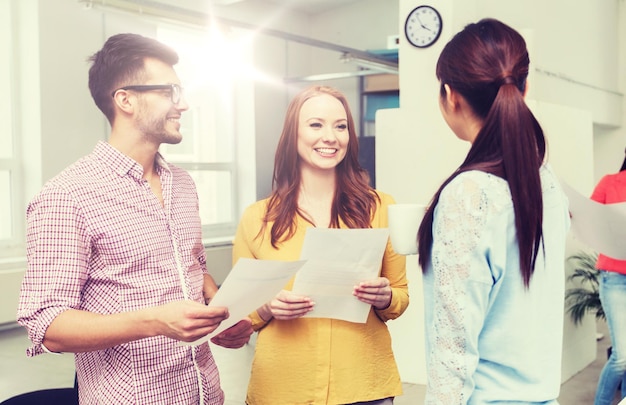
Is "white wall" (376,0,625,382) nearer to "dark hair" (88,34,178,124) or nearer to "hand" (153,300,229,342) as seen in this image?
"dark hair" (88,34,178,124)

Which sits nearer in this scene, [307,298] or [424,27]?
[307,298]

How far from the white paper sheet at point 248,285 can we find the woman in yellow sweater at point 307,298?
27cm

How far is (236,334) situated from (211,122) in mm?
7352

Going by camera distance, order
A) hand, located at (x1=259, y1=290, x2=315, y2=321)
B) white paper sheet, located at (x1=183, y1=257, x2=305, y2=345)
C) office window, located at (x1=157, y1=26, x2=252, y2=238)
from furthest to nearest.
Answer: office window, located at (x1=157, y1=26, x2=252, y2=238) < hand, located at (x1=259, y1=290, x2=315, y2=321) < white paper sheet, located at (x1=183, y1=257, x2=305, y2=345)

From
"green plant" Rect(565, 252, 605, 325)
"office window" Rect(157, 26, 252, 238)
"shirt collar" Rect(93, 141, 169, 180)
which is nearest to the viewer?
"shirt collar" Rect(93, 141, 169, 180)

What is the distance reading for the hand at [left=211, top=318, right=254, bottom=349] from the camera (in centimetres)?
159

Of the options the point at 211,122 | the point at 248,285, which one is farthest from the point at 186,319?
the point at 211,122

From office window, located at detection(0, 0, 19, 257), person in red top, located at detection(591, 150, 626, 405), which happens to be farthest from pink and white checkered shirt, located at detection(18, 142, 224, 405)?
office window, located at detection(0, 0, 19, 257)

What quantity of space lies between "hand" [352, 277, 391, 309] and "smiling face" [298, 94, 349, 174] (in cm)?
34

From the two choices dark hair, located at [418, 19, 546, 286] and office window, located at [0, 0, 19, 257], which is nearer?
dark hair, located at [418, 19, 546, 286]

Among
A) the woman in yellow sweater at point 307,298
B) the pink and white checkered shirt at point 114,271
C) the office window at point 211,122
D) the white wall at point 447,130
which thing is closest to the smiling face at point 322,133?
the woman in yellow sweater at point 307,298

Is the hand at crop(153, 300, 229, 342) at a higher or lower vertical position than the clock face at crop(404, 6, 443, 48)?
lower

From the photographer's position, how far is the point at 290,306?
1643mm

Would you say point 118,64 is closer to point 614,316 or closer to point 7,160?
point 614,316
